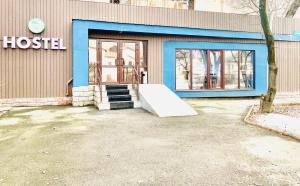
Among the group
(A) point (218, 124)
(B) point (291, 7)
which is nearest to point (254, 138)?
(A) point (218, 124)

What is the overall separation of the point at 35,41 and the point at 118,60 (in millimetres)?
3861

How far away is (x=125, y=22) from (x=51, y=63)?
12.6 feet

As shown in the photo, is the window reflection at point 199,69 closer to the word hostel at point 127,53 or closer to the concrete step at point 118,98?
the word hostel at point 127,53

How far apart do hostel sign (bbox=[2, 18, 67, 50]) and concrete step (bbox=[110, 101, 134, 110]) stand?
3690 millimetres

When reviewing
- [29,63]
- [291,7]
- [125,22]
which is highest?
[291,7]

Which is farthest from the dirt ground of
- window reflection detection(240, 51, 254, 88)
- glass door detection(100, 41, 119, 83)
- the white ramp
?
window reflection detection(240, 51, 254, 88)

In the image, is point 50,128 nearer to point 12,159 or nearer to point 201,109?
point 12,159

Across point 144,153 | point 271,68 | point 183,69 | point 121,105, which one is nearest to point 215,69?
point 183,69

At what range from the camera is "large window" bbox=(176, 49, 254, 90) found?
14.8 metres

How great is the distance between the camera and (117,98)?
1165cm

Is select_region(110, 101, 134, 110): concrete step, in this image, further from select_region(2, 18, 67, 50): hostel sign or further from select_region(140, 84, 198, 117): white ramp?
select_region(2, 18, 67, 50): hostel sign

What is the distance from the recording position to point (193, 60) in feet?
49.0

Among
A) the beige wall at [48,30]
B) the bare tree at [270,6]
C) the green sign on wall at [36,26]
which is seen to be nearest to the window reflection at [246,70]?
the bare tree at [270,6]

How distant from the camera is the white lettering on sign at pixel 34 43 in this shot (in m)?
11.7
